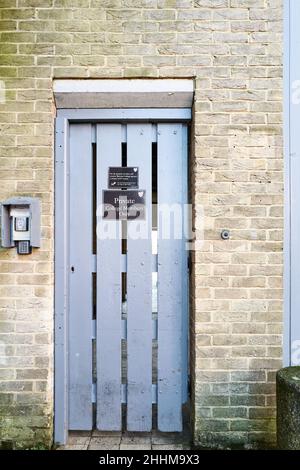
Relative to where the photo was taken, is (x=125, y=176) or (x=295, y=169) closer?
(x=295, y=169)

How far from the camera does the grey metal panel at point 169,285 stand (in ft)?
9.71

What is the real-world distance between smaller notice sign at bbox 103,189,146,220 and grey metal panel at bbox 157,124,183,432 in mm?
176

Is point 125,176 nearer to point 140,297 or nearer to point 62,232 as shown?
point 62,232

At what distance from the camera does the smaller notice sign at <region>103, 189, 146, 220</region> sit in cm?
297

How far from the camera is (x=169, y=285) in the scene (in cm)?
296

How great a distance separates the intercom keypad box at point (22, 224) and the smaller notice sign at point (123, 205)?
0.58 m

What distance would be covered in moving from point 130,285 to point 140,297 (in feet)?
0.44

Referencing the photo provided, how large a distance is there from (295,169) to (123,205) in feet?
4.86

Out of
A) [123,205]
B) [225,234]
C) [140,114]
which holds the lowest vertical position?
[225,234]

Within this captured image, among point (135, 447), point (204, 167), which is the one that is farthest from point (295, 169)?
point (135, 447)

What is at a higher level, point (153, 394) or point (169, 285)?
point (169, 285)

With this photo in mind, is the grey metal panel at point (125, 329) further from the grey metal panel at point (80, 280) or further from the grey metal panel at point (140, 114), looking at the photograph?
the grey metal panel at point (140, 114)

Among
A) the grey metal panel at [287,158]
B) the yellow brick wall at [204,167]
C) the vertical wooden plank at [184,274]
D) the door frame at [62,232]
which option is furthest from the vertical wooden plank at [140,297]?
the grey metal panel at [287,158]
